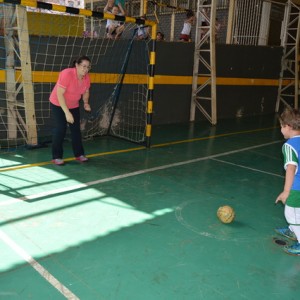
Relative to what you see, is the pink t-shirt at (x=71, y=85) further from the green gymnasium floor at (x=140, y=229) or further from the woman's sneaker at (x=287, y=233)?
the woman's sneaker at (x=287, y=233)

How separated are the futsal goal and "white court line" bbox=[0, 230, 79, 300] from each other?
3517mm

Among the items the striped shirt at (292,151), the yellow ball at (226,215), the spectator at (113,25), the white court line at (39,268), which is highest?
the spectator at (113,25)

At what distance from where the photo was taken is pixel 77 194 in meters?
4.56

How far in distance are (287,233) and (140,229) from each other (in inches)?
61.5

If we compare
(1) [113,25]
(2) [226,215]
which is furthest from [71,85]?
(1) [113,25]

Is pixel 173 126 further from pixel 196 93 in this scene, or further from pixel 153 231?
pixel 153 231

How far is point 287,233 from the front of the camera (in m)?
3.79

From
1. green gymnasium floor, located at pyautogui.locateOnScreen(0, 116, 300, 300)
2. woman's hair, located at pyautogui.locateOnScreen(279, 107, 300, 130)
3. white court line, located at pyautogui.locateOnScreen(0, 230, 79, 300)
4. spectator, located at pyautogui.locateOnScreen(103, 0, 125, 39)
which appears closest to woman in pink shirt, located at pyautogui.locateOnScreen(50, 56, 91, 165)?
green gymnasium floor, located at pyautogui.locateOnScreen(0, 116, 300, 300)

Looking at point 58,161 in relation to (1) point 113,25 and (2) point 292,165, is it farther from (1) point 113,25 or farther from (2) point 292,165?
(1) point 113,25

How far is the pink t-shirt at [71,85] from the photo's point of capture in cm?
520

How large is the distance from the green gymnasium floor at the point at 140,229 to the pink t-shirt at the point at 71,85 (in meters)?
1.04

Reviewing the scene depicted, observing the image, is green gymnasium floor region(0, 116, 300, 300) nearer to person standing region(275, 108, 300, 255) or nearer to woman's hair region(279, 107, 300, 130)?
person standing region(275, 108, 300, 255)

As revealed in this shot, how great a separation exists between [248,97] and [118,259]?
10022 mm

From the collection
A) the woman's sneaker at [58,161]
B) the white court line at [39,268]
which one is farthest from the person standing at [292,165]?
the woman's sneaker at [58,161]
